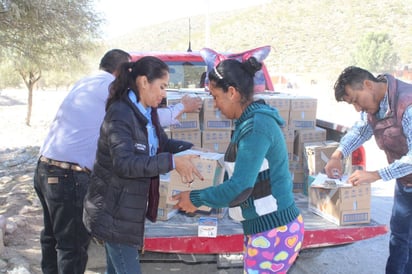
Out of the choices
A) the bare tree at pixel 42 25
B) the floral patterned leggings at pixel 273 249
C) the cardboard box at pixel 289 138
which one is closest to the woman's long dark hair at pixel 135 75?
the floral patterned leggings at pixel 273 249

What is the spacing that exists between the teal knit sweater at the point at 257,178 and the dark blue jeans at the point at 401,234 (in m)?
1.36

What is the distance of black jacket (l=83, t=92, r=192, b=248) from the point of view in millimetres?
2262

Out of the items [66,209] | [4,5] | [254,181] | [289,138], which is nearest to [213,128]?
[289,138]

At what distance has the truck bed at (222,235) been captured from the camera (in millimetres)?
3012

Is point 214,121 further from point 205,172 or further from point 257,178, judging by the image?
point 257,178

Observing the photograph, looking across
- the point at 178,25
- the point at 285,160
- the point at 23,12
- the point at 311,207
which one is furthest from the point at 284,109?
the point at 178,25

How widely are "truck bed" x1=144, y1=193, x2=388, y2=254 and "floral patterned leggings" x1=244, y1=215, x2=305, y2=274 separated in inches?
28.9

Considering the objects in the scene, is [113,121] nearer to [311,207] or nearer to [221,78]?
[221,78]

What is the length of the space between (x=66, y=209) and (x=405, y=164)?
2.25 meters

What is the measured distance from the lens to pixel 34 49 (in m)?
7.96

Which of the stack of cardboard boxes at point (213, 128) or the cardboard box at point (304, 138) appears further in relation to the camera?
the cardboard box at point (304, 138)

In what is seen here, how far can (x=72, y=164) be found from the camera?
3082 millimetres

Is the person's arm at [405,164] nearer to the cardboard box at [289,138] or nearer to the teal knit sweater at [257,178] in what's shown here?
the teal knit sweater at [257,178]

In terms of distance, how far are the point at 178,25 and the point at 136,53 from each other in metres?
88.4
